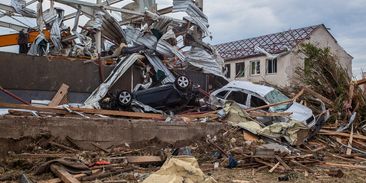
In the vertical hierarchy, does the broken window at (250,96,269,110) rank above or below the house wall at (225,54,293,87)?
below

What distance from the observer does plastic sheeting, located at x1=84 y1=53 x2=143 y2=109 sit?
13.1m

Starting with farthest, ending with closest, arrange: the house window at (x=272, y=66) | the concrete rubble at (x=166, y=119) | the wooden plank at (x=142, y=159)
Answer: the house window at (x=272, y=66) → the wooden plank at (x=142, y=159) → the concrete rubble at (x=166, y=119)

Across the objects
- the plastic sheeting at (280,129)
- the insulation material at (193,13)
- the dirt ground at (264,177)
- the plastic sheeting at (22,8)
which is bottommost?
the dirt ground at (264,177)

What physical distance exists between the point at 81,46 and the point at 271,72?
2043 centimetres

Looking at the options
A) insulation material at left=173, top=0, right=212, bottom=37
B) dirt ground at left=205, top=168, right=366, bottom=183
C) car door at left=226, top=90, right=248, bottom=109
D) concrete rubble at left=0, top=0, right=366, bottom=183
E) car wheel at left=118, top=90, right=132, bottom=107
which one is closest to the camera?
dirt ground at left=205, top=168, right=366, bottom=183

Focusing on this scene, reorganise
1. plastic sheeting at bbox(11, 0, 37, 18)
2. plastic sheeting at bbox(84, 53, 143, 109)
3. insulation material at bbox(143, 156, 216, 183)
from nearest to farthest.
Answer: insulation material at bbox(143, 156, 216, 183) < plastic sheeting at bbox(84, 53, 143, 109) < plastic sheeting at bbox(11, 0, 37, 18)

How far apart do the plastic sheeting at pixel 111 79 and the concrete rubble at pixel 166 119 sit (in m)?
0.03

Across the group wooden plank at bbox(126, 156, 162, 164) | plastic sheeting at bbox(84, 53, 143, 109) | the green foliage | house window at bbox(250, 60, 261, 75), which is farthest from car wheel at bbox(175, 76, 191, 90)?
house window at bbox(250, 60, 261, 75)

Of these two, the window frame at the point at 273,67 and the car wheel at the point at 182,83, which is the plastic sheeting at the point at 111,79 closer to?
the car wheel at the point at 182,83

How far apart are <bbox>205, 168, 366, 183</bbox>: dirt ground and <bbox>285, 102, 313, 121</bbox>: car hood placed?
406 centimetres

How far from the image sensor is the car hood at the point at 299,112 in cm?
1303

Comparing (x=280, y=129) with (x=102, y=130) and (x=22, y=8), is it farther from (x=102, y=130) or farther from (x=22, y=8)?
(x=22, y=8)

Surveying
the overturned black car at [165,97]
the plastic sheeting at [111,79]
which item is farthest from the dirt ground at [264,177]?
the plastic sheeting at [111,79]

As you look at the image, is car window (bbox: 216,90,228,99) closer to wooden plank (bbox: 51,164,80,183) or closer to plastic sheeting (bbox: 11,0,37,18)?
wooden plank (bbox: 51,164,80,183)
